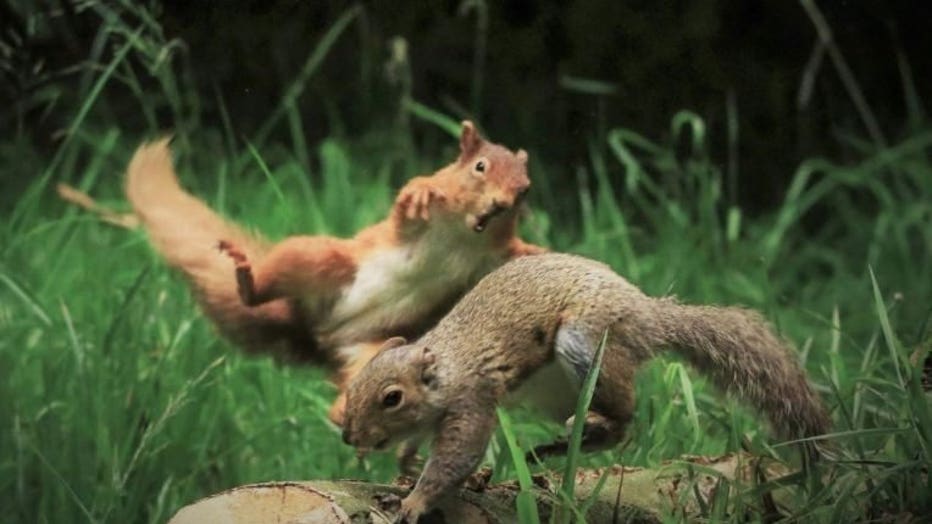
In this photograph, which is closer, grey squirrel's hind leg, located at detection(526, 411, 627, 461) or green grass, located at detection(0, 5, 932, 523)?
grey squirrel's hind leg, located at detection(526, 411, 627, 461)

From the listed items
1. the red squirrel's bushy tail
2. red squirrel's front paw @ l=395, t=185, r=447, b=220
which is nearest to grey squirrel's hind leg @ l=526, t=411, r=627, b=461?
red squirrel's front paw @ l=395, t=185, r=447, b=220

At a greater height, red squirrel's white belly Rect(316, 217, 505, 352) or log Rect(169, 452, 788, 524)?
red squirrel's white belly Rect(316, 217, 505, 352)

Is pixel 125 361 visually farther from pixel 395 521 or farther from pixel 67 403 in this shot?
pixel 395 521

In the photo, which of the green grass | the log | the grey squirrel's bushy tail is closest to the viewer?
the log

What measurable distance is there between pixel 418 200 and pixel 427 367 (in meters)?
0.24

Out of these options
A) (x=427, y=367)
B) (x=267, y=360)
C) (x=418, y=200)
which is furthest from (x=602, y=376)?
(x=267, y=360)

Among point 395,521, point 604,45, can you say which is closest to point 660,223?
point 604,45

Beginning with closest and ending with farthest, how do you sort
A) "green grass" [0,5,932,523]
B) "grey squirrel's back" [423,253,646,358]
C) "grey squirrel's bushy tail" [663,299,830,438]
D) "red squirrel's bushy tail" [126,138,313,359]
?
"grey squirrel's back" [423,253,646,358]
"grey squirrel's bushy tail" [663,299,830,438]
"red squirrel's bushy tail" [126,138,313,359]
"green grass" [0,5,932,523]

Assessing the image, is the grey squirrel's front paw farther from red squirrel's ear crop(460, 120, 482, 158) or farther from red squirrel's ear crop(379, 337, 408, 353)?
red squirrel's ear crop(460, 120, 482, 158)

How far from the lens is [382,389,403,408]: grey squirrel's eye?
1.80m

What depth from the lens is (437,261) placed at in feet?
6.42

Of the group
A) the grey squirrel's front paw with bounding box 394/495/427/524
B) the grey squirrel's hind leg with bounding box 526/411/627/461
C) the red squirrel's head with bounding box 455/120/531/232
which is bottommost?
the grey squirrel's front paw with bounding box 394/495/427/524

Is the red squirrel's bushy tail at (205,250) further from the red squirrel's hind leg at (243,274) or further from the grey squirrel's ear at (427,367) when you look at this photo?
the grey squirrel's ear at (427,367)

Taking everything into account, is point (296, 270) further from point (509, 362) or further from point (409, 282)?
point (509, 362)
